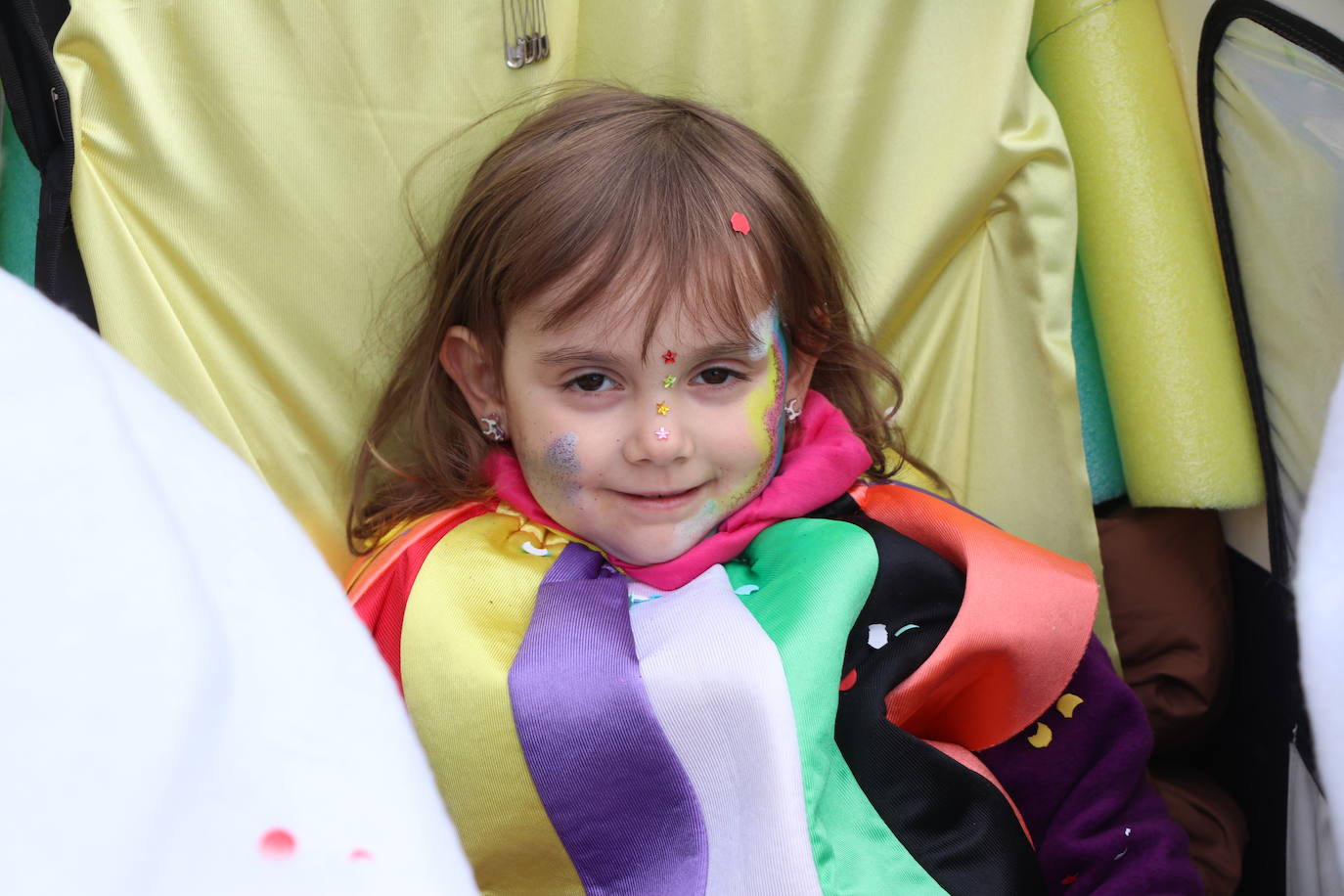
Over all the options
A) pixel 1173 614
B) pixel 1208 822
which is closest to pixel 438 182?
pixel 1173 614

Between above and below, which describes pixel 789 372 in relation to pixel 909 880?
above

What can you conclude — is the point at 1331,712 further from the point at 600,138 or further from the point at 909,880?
the point at 600,138

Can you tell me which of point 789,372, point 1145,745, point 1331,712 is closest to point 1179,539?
point 1145,745

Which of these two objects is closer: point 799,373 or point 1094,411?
point 799,373

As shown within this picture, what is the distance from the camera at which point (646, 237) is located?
1021mm

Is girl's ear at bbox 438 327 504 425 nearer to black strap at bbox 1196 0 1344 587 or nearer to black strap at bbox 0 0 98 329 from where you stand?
black strap at bbox 0 0 98 329

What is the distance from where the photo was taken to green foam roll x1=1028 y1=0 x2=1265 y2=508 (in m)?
1.21

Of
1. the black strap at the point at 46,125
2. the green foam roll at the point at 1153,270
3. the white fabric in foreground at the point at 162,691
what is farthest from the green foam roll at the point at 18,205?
the green foam roll at the point at 1153,270

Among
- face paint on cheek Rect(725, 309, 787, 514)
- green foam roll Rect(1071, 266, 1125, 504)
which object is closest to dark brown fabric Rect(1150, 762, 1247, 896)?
green foam roll Rect(1071, 266, 1125, 504)

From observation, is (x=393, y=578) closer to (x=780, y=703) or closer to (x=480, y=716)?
(x=480, y=716)

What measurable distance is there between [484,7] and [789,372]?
0.47 meters

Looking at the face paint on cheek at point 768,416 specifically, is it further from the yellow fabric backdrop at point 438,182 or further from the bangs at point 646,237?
the yellow fabric backdrop at point 438,182

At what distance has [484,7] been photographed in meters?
1.21

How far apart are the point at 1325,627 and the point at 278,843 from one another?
1.50 ft
